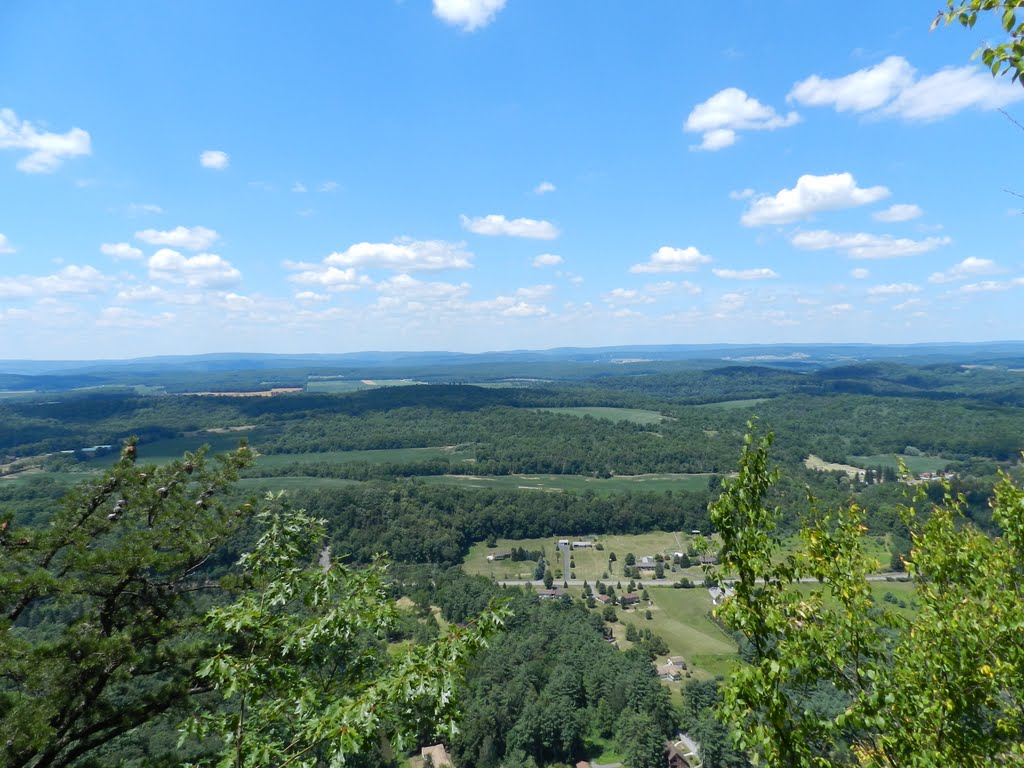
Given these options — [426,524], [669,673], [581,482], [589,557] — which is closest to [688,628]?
[669,673]

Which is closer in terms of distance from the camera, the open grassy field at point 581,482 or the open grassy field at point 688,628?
the open grassy field at point 688,628

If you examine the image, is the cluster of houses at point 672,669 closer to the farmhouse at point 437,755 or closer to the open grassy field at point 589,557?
the farmhouse at point 437,755

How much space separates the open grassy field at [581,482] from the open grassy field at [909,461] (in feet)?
143

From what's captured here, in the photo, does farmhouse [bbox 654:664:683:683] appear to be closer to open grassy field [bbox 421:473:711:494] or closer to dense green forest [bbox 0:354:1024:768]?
dense green forest [bbox 0:354:1024:768]

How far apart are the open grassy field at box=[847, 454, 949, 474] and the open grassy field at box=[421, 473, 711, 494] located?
43529 mm

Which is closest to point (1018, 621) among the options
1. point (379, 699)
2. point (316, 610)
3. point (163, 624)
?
point (379, 699)

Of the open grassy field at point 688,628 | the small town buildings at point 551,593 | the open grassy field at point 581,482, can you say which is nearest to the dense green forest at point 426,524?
the open grassy field at point 581,482

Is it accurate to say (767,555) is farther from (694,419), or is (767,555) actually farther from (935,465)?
(694,419)

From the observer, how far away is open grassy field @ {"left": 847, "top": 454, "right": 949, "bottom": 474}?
12681 centimetres

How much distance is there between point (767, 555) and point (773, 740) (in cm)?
195

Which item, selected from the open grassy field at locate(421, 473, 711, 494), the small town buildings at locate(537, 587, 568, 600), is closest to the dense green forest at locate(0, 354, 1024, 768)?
the open grassy field at locate(421, 473, 711, 494)

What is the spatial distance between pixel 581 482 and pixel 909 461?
84.2 m

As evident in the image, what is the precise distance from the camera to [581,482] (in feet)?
428

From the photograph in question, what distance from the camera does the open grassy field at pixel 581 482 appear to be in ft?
401
